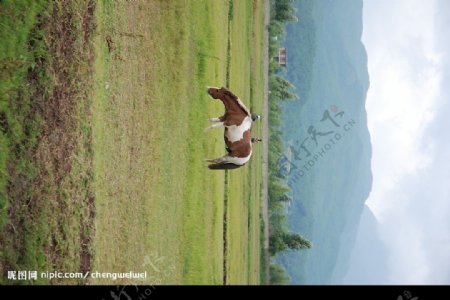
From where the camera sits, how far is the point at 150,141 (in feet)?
35.0

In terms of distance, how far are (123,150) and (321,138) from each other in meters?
109

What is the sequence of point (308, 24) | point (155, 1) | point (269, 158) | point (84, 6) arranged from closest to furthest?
point (84, 6) < point (155, 1) < point (269, 158) < point (308, 24)

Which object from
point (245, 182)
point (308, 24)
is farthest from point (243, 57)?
point (308, 24)

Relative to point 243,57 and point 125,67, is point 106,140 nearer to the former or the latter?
point 125,67

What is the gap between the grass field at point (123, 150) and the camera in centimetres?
648

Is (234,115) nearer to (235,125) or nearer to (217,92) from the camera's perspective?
(235,125)

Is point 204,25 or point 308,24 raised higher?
point 308,24

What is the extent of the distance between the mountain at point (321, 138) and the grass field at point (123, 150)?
9010mm

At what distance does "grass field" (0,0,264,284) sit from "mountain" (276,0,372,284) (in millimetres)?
9010

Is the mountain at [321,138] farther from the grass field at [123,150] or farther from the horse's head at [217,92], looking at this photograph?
the horse's head at [217,92]

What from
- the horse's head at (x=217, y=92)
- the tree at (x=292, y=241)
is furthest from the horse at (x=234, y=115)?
the tree at (x=292, y=241)

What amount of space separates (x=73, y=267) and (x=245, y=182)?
15677mm

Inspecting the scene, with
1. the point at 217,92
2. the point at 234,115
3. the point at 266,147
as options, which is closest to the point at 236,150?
the point at 234,115
